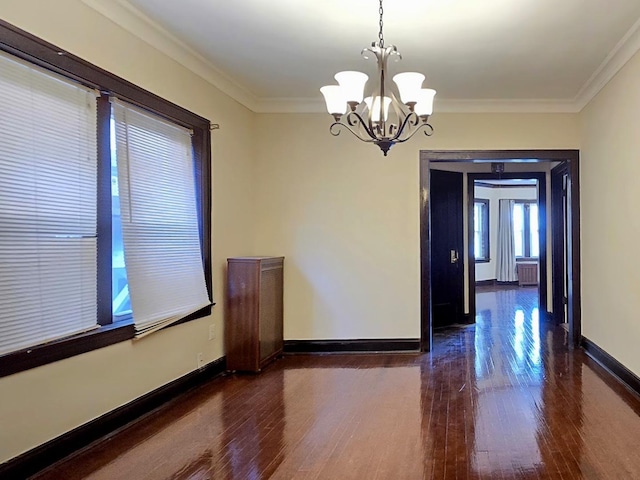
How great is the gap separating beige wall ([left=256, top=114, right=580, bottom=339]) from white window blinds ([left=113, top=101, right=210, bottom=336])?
1.37 m

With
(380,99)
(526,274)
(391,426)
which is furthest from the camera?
(526,274)

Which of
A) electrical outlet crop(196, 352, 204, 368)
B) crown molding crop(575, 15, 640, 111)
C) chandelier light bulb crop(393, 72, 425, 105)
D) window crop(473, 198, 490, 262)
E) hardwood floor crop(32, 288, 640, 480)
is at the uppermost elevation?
crown molding crop(575, 15, 640, 111)

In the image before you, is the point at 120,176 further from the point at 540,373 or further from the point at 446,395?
the point at 540,373

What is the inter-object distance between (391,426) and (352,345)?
2.09 metres

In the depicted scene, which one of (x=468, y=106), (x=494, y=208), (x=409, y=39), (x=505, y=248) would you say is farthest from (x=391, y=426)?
(x=494, y=208)

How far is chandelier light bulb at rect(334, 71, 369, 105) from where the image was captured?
2656 millimetres

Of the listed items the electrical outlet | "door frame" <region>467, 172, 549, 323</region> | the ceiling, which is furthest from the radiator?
the electrical outlet

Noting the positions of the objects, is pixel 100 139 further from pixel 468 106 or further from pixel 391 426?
pixel 468 106

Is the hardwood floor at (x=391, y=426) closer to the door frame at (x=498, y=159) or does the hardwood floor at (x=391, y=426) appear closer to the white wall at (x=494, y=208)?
the door frame at (x=498, y=159)

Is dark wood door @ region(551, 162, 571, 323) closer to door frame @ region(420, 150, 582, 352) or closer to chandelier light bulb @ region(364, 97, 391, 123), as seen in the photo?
door frame @ region(420, 150, 582, 352)

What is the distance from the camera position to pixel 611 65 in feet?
12.9

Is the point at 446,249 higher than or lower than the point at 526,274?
higher

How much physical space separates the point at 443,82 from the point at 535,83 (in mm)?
864

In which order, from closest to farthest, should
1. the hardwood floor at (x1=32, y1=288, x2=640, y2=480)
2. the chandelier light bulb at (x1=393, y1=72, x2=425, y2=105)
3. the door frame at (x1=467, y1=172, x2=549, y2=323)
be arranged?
the hardwood floor at (x1=32, y1=288, x2=640, y2=480), the chandelier light bulb at (x1=393, y1=72, x2=425, y2=105), the door frame at (x1=467, y1=172, x2=549, y2=323)
